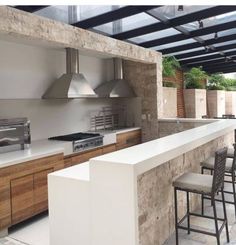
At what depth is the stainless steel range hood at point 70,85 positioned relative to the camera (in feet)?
14.7

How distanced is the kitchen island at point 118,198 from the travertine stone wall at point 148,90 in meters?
3.03

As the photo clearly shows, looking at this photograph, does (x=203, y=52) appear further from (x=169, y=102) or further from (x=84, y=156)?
(x=84, y=156)

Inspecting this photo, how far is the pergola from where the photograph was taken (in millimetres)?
4199

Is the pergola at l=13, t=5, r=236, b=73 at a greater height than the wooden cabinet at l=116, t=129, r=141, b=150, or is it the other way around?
the pergola at l=13, t=5, r=236, b=73

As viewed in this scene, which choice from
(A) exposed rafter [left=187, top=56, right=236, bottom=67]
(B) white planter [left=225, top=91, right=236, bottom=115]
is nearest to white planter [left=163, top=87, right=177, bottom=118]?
(A) exposed rafter [left=187, top=56, right=236, bottom=67]

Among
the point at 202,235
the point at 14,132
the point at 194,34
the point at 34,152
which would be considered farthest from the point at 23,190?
the point at 194,34

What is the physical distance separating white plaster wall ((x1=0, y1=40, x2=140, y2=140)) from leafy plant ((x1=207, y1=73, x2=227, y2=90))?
5.97 meters

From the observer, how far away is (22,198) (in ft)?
10.5

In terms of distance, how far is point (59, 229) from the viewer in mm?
2412

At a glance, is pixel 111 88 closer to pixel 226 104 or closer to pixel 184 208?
pixel 184 208

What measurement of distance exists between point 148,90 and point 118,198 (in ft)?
14.0

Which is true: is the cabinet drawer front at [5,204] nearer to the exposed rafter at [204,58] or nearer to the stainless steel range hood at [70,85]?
the stainless steel range hood at [70,85]

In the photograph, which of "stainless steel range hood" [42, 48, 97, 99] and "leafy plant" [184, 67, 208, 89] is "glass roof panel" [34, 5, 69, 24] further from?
"leafy plant" [184, 67, 208, 89]

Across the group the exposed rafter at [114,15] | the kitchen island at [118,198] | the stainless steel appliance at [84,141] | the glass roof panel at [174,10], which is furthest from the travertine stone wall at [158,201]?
the glass roof panel at [174,10]
